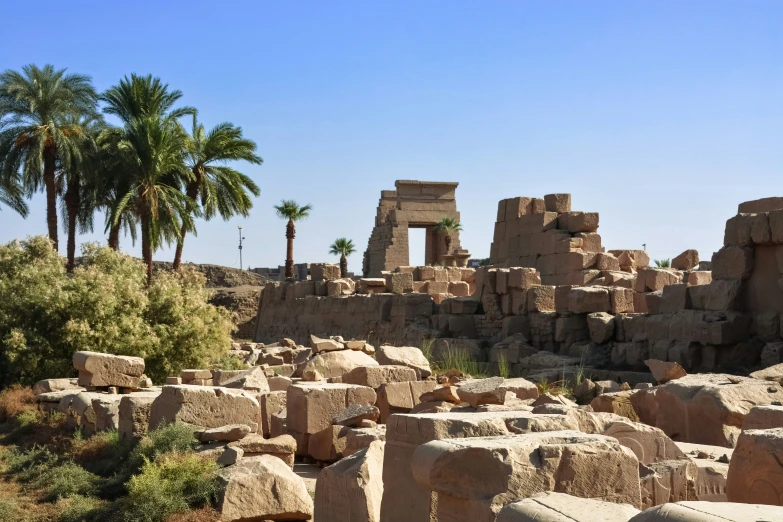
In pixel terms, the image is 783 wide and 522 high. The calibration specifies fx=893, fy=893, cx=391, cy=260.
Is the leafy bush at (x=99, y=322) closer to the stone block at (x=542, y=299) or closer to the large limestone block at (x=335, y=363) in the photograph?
the large limestone block at (x=335, y=363)

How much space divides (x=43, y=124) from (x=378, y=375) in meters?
14.5

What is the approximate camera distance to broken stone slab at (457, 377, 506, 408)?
865 cm

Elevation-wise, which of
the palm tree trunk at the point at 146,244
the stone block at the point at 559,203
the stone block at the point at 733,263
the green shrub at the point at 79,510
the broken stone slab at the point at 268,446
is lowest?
the green shrub at the point at 79,510

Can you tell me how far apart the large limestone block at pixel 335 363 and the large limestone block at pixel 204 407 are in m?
3.51

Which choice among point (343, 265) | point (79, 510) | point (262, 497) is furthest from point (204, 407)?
point (343, 265)

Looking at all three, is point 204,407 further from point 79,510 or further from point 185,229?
point 185,229

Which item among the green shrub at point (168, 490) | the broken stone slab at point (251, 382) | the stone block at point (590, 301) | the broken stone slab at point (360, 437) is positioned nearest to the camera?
the green shrub at point (168, 490)

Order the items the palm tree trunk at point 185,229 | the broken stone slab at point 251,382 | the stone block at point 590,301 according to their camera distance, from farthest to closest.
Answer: the palm tree trunk at point 185,229 → the stone block at point 590,301 → the broken stone slab at point 251,382

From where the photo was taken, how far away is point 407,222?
32.1 metres

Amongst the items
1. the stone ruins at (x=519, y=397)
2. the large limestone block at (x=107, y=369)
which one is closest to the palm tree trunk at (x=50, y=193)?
the stone ruins at (x=519, y=397)

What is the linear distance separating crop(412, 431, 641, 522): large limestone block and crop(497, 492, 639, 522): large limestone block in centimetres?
51

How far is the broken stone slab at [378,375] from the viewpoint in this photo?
10.9 metres

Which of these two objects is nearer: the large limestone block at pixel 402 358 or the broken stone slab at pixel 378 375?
the broken stone slab at pixel 378 375

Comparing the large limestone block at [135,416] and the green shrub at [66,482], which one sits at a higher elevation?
the large limestone block at [135,416]
